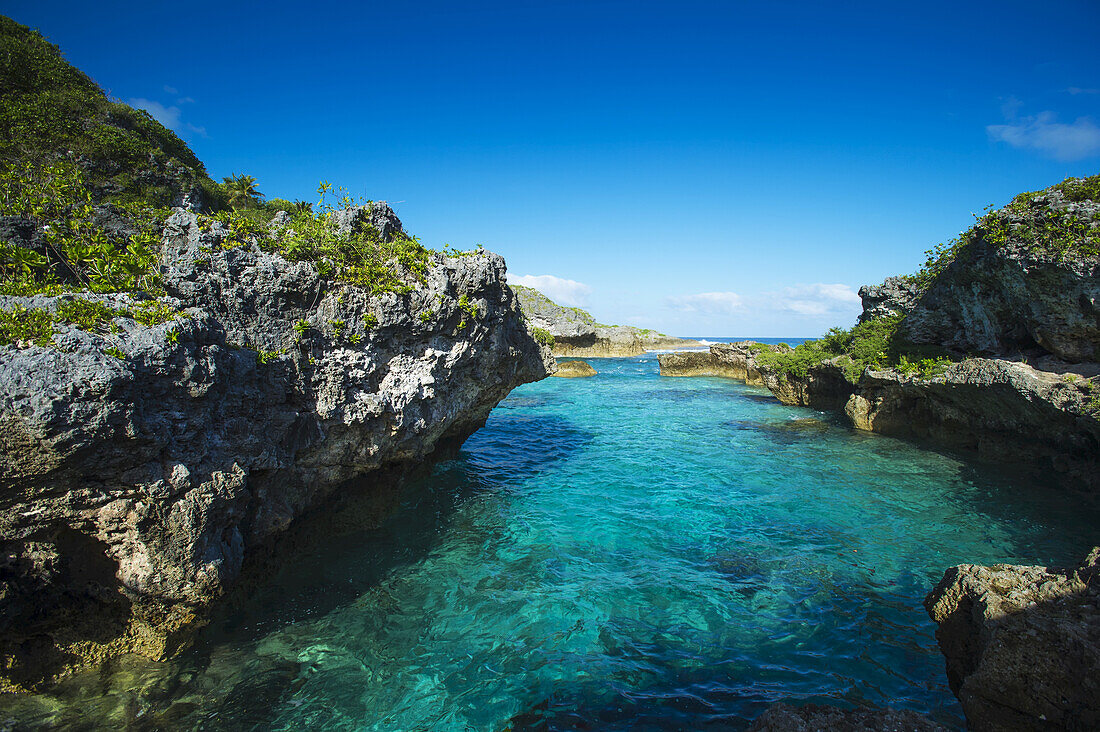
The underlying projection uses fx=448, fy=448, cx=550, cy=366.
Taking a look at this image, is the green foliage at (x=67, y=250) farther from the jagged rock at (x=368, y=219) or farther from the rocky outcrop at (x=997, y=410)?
the rocky outcrop at (x=997, y=410)

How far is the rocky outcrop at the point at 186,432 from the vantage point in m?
5.12

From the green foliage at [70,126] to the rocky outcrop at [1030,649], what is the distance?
18080mm

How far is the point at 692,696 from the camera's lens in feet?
20.1

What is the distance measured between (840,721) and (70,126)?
833 inches

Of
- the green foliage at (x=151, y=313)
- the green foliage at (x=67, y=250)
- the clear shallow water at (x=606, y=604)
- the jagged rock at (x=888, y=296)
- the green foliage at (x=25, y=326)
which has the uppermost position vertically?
the jagged rock at (x=888, y=296)

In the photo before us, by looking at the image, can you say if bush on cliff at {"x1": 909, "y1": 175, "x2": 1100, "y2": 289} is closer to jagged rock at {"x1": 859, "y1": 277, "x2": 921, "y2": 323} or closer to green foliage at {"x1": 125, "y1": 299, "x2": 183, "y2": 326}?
jagged rock at {"x1": 859, "y1": 277, "x2": 921, "y2": 323}

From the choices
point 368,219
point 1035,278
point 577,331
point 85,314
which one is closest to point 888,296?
point 1035,278

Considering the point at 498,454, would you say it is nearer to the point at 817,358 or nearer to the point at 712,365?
the point at 817,358

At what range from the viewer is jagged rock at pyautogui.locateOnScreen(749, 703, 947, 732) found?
3898 mm

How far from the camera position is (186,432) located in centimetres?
628

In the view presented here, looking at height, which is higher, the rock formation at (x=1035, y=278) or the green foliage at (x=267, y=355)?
the rock formation at (x=1035, y=278)

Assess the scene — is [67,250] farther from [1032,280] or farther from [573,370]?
[573,370]

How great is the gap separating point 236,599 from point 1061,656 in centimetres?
1071

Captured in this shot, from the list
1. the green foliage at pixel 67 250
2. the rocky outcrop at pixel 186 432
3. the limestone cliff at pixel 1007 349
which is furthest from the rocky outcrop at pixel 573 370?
the green foliage at pixel 67 250
